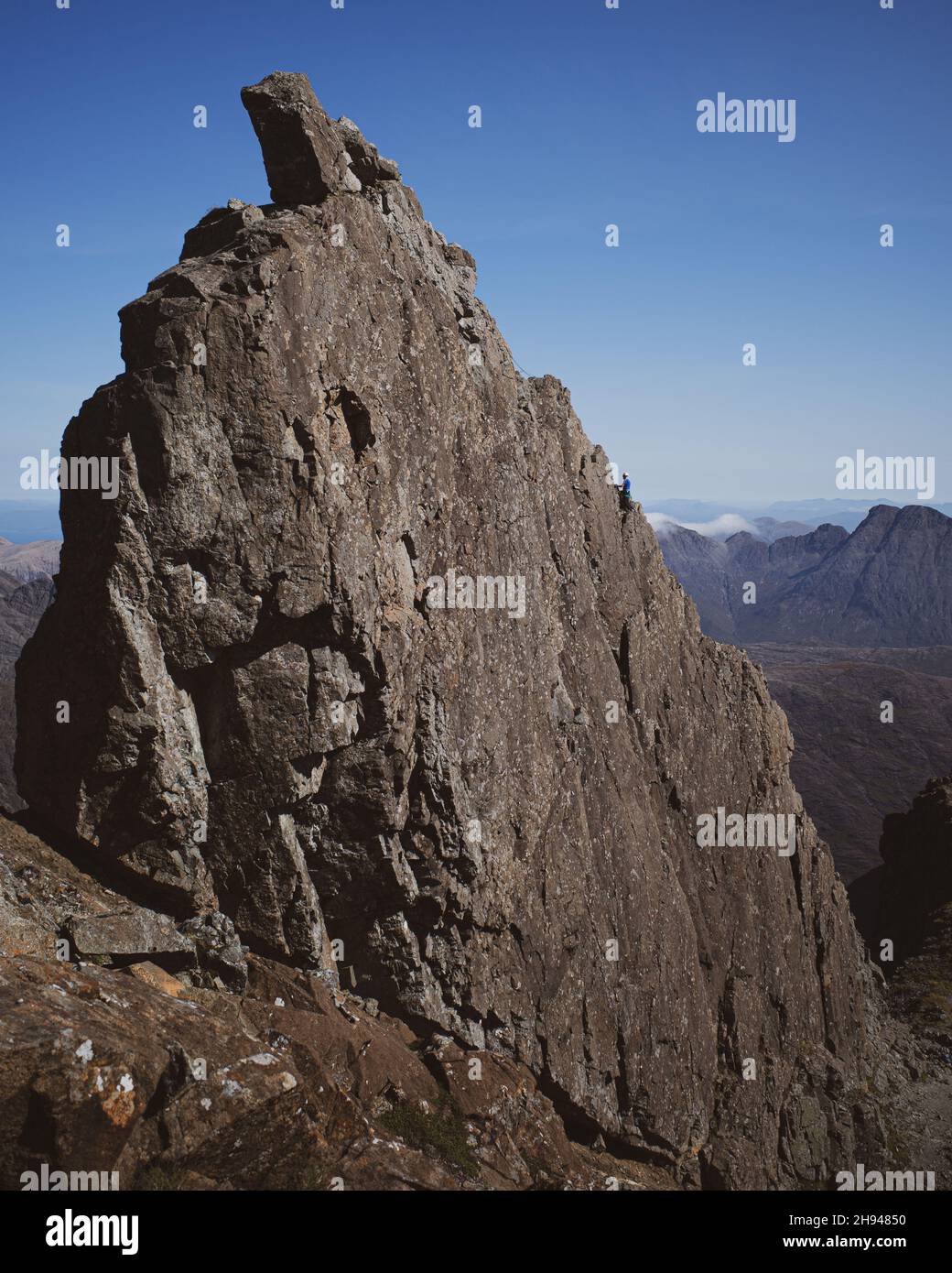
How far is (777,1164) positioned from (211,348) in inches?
1835

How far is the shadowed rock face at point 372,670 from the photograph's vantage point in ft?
81.3

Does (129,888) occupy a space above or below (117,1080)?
above

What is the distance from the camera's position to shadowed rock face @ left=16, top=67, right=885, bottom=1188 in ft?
81.3

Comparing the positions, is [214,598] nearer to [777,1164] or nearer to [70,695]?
[70,695]

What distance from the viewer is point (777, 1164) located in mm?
45094

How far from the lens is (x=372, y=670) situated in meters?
27.9

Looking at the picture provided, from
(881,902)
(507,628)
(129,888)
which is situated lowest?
(881,902)

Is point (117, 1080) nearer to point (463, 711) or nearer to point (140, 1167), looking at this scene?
point (140, 1167)

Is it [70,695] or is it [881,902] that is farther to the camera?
[881,902]

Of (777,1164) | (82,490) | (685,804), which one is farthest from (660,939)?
(82,490)

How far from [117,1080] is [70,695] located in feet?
37.7
